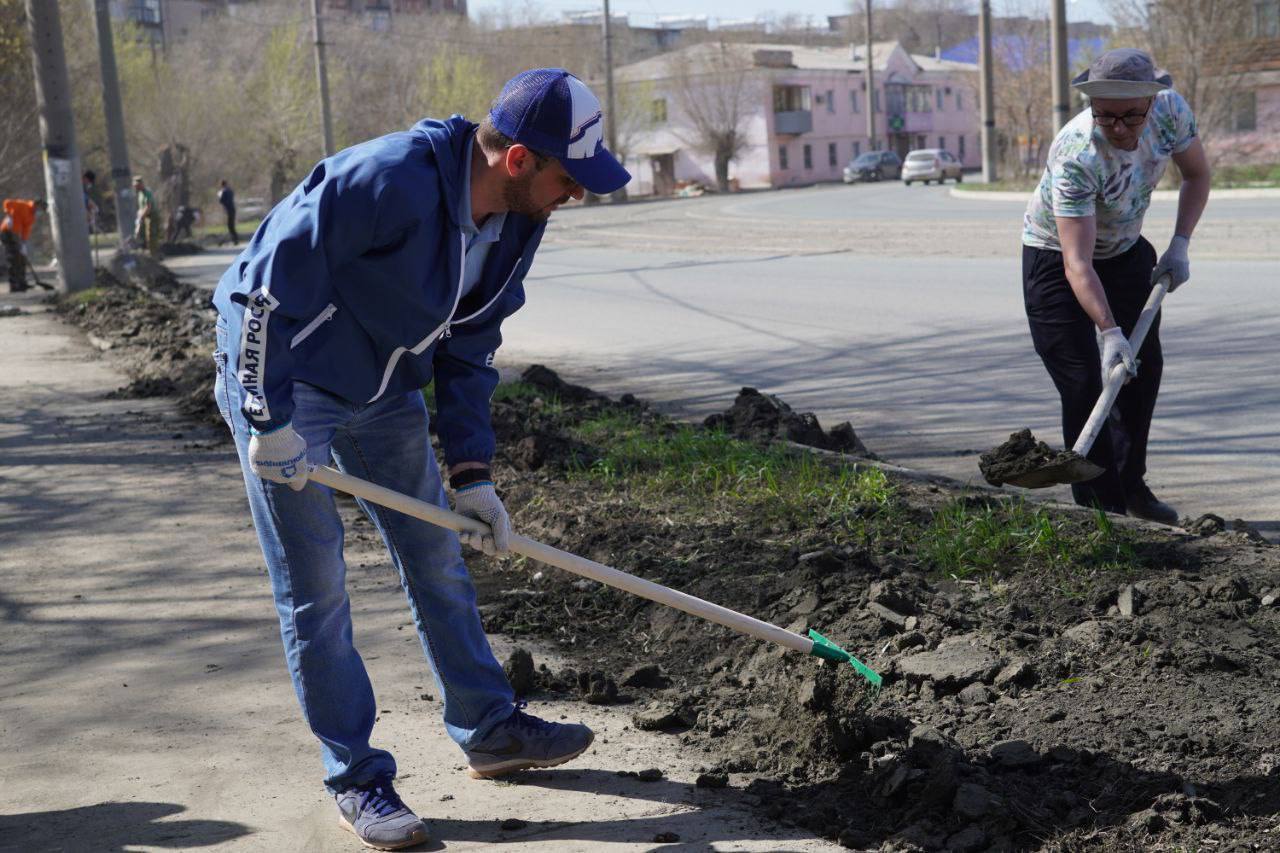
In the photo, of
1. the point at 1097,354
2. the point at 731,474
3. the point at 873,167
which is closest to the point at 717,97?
the point at 873,167

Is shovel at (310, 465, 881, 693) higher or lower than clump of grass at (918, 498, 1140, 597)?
higher

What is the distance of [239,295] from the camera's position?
2.83 meters

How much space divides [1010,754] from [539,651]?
Answer: 173cm

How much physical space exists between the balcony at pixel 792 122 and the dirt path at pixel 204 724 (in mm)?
71988

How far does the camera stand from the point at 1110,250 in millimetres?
5211

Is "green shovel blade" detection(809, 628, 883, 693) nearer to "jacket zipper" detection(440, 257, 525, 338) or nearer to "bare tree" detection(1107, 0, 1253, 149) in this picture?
"jacket zipper" detection(440, 257, 525, 338)

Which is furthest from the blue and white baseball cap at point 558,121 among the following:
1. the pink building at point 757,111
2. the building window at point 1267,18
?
the pink building at point 757,111

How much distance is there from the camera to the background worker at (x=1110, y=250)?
4.84m

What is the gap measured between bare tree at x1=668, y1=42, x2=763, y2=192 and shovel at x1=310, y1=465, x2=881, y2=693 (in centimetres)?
6544

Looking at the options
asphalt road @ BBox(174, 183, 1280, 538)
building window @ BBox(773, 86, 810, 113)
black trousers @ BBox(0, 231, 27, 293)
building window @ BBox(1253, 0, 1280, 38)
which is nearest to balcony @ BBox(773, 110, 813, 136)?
building window @ BBox(773, 86, 810, 113)

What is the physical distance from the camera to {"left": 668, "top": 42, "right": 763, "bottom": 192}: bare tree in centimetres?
7094

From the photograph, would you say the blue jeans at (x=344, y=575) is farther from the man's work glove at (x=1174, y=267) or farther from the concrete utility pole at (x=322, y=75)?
the concrete utility pole at (x=322, y=75)

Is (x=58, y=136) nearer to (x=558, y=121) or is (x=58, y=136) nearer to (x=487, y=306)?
(x=487, y=306)

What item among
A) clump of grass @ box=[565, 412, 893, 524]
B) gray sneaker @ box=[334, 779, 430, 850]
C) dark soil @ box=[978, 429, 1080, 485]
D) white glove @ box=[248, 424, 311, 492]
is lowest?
gray sneaker @ box=[334, 779, 430, 850]
